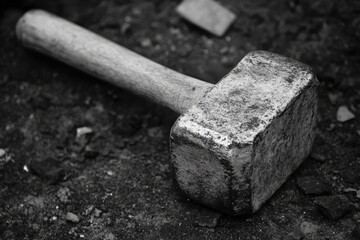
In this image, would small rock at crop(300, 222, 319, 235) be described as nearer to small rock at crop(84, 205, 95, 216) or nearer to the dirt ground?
the dirt ground

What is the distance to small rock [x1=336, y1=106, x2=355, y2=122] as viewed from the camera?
9.52 feet

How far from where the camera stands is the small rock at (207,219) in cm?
244

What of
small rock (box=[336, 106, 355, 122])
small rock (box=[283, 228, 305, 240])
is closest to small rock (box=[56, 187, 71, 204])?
small rock (box=[283, 228, 305, 240])

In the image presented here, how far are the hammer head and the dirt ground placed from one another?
0.19m

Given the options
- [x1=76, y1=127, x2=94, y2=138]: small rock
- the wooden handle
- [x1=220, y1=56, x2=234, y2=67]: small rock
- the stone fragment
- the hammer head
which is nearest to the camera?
the hammer head

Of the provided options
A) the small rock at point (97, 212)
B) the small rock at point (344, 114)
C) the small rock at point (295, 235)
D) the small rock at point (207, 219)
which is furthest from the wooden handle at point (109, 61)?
the small rock at point (344, 114)

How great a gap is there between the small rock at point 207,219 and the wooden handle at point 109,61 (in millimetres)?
547

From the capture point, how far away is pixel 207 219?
2461 millimetres

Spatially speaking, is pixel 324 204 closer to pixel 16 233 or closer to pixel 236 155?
pixel 236 155

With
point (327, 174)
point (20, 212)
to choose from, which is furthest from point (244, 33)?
point (20, 212)

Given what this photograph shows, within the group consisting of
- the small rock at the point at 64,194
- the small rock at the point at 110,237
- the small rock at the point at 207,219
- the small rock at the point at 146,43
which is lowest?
the small rock at the point at 64,194

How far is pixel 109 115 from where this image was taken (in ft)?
10.2

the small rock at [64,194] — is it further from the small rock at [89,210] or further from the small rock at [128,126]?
the small rock at [128,126]

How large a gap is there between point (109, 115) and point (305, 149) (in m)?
1.27
